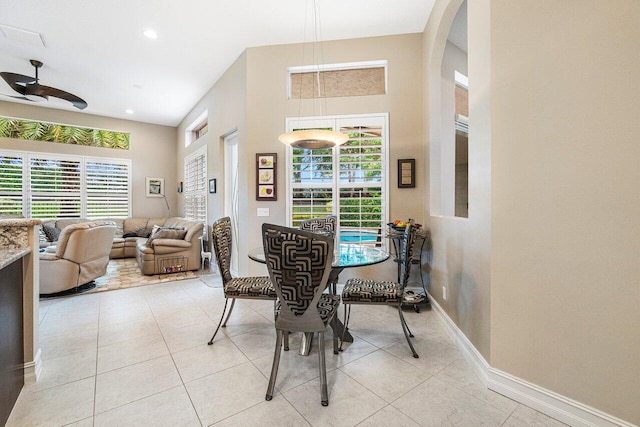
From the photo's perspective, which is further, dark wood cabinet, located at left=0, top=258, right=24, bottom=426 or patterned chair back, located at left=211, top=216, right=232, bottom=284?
patterned chair back, located at left=211, top=216, right=232, bottom=284

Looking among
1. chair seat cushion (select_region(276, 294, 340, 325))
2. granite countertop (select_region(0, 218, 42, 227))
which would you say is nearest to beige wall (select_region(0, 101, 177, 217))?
granite countertop (select_region(0, 218, 42, 227))

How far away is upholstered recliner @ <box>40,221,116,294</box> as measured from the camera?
3.37 m

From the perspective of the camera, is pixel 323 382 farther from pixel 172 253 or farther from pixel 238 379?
pixel 172 253

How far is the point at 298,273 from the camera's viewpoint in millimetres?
1512

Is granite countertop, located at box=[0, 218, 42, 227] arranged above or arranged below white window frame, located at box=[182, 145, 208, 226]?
below

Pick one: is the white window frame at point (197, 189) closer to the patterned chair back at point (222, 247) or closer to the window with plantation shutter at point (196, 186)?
the window with plantation shutter at point (196, 186)

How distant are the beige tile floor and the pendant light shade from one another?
1.76m

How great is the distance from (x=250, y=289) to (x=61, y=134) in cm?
669

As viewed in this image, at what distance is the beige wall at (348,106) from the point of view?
10.9 ft

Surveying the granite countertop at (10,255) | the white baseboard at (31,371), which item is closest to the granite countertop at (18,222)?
the granite countertop at (10,255)

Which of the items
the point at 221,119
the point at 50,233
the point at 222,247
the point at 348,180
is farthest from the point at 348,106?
the point at 50,233

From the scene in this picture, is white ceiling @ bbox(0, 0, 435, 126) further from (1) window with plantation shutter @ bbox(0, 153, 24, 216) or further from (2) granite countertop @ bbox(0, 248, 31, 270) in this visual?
(2) granite countertop @ bbox(0, 248, 31, 270)

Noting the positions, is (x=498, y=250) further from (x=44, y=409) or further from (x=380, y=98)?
(x=44, y=409)

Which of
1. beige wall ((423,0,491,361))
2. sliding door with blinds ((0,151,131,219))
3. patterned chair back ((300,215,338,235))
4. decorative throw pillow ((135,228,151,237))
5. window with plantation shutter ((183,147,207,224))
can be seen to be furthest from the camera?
decorative throw pillow ((135,228,151,237))
